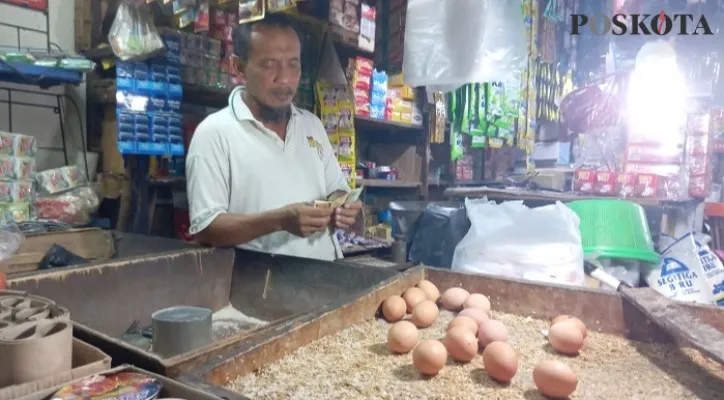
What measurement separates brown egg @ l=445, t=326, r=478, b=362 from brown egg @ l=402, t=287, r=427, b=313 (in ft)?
0.79

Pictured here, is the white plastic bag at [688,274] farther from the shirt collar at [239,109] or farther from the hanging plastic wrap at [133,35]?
the hanging plastic wrap at [133,35]

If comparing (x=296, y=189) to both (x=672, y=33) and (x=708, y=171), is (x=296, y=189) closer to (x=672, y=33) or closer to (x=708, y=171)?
(x=708, y=171)

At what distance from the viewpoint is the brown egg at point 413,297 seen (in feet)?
4.04

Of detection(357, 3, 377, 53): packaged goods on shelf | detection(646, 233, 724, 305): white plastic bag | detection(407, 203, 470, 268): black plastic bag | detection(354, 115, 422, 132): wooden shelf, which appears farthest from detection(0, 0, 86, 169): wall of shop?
detection(646, 233, 724, 305): white plastic bag

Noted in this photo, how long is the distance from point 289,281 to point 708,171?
11.0 feet

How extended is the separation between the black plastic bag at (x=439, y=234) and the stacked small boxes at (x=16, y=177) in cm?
172

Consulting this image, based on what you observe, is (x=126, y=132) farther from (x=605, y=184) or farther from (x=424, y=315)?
(x=605, y=184)

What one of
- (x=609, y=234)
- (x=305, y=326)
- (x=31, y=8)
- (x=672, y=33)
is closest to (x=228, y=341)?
(x=305, y=326)

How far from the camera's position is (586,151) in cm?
567

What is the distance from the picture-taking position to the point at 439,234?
2.46 m

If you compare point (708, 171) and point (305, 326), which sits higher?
point (708, 171)

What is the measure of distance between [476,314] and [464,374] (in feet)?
0.80

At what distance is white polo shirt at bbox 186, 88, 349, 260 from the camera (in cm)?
166

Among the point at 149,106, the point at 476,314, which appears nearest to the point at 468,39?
the point at 476,314
